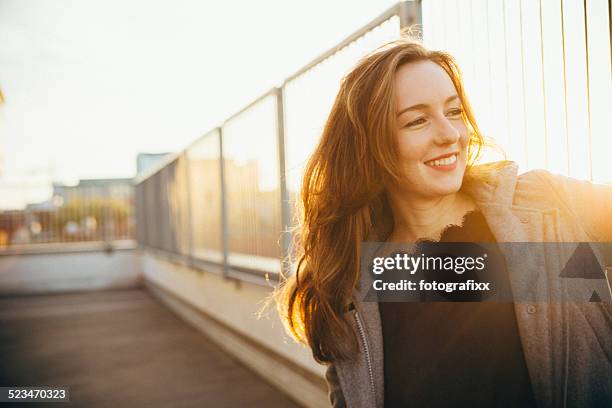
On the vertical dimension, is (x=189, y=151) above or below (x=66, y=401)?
above

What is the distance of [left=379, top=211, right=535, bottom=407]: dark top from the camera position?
146 cm

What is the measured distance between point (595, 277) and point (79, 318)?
800 centimetres

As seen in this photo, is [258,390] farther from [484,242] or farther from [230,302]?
[484,242]

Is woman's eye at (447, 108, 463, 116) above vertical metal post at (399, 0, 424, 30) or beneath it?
beneath

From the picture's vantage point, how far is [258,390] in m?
4.48

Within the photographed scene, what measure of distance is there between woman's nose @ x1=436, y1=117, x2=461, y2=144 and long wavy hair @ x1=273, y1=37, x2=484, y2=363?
4.6 inches

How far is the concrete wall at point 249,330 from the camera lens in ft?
12.6

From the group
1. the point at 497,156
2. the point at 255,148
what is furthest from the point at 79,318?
the point at 497,156

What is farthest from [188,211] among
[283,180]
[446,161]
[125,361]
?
[446,161]

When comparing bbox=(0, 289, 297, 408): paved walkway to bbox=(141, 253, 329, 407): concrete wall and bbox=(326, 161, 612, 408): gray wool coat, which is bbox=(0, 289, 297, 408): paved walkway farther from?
bbox=(326, 161, 612, 408): gray wool coat

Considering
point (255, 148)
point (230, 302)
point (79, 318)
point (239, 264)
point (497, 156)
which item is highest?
point (255, 148)

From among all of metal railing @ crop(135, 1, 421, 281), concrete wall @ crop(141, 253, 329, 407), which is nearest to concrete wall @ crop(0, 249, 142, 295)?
concrete wall @ crop(141, 253, 329, 407)

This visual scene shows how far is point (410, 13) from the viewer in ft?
8.49

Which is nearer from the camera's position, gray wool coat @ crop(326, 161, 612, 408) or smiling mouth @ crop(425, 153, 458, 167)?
gray wool coat @ crop(326, 161, 612, 408)
